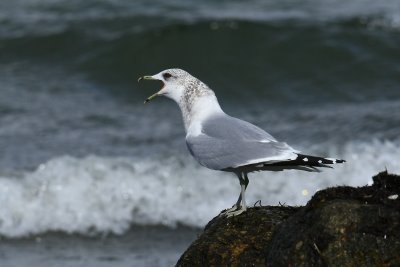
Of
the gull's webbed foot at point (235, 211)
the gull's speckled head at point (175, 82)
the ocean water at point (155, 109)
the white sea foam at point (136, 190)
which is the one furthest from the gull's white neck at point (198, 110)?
the white sea foam at point (136, 190)

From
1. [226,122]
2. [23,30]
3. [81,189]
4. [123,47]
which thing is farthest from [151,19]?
[226,122]

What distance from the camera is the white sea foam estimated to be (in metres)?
9.40

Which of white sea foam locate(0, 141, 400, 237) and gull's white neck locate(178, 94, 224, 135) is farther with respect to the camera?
white sea foam locate(0, 141, 400, 237)

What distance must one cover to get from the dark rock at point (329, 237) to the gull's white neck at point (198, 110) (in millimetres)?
1152

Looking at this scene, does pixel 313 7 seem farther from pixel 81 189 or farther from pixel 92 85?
pixel 81 189

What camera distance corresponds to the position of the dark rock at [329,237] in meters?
4.05

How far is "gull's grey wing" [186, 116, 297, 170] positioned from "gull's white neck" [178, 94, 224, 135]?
93 mm

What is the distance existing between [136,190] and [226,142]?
15.2 feet

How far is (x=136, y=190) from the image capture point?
32.6 feet

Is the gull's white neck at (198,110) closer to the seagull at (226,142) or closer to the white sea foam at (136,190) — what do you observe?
the seagull at (226,142)

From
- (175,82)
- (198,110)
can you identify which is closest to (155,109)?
(175,82)

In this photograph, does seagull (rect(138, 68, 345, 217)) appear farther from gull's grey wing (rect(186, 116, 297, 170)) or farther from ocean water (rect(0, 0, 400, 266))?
ocean water (rect(0, 0, 400, 266))

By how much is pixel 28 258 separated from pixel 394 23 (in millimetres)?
9497

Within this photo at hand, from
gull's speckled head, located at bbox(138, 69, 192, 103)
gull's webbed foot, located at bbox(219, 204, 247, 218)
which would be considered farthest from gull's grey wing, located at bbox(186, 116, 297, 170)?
gull's speckled head, located at bbox(138, 69, 192, 103)
